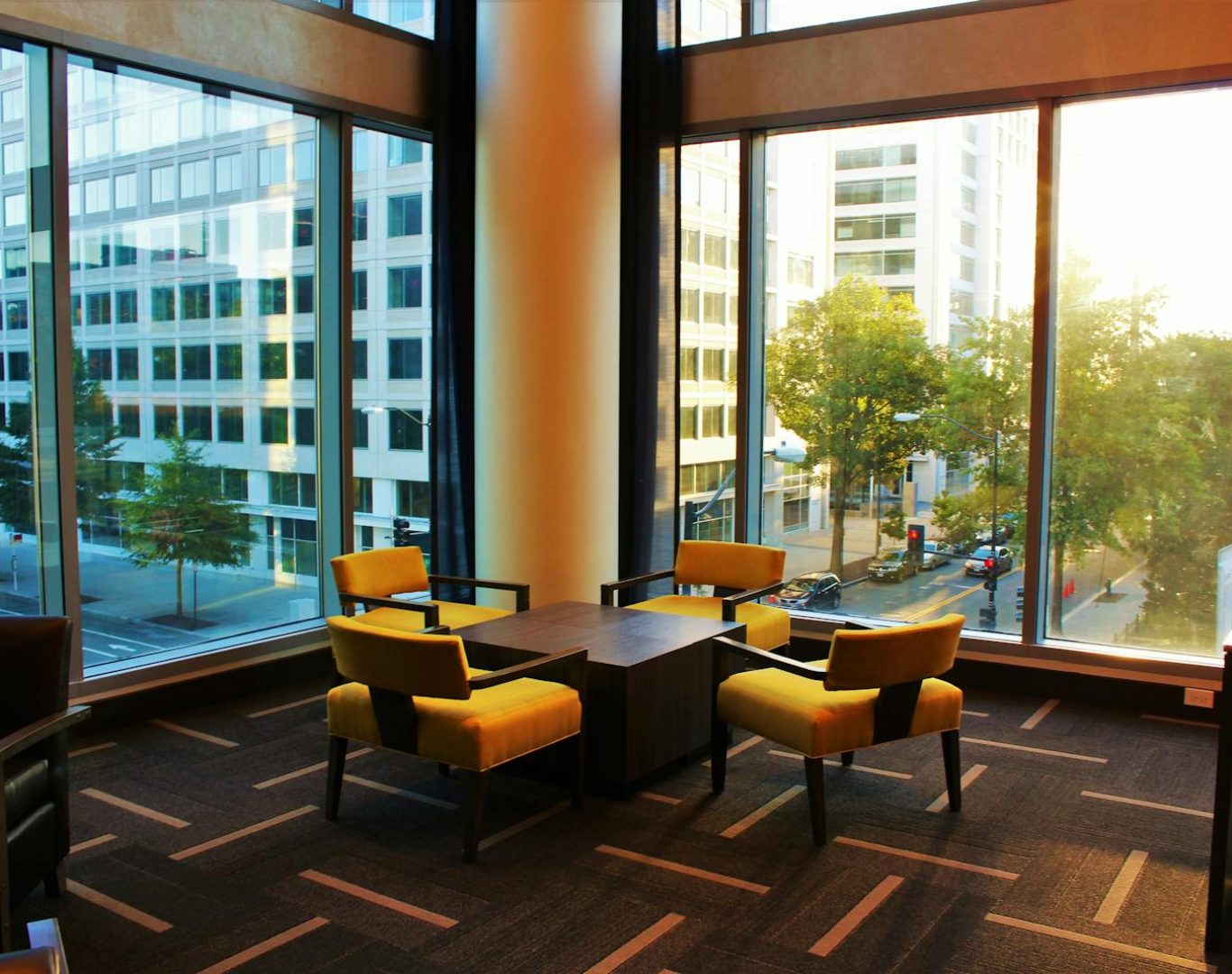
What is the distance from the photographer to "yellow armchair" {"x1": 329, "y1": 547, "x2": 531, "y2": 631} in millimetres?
4953

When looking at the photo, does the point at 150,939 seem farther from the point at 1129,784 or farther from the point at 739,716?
the point at 1129,784

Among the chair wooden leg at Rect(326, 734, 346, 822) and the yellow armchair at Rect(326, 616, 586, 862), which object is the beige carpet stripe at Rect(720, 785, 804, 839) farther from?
the chair wooden leg at Rect(326, 734, 346, 822)

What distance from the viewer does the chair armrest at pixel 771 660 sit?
373cm

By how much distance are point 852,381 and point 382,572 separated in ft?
8.92

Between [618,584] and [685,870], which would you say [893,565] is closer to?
[618,584]

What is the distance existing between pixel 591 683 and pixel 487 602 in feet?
7.89

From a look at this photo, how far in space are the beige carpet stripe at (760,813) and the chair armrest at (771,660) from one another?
51 centimetres

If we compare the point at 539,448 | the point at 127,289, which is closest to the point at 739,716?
the point at 539,448

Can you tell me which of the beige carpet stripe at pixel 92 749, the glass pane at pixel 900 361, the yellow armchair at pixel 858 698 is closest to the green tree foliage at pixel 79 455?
→ the beige carpet stripe at pixel 92 749

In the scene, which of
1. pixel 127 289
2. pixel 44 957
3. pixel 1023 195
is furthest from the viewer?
pixel 1023 195

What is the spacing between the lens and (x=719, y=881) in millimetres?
3410

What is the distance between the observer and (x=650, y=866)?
3.52m

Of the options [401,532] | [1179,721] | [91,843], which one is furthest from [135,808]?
[1179,721]

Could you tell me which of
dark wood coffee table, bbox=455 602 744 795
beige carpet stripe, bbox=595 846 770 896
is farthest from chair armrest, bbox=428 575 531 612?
beige carpet stripe, bbox=595 846 770 896
